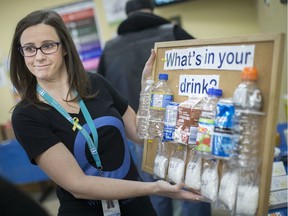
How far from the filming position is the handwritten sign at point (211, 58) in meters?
1.01

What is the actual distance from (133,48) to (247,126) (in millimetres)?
1451

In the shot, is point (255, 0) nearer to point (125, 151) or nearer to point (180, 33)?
point (180, 33)

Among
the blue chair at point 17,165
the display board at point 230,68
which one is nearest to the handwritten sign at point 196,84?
the display board at point 230,68

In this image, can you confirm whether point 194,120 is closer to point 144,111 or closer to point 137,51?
point 144,111

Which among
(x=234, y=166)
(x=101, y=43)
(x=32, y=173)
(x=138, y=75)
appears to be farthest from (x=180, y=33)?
(x=32, y=173)

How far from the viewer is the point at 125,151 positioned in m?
1.39

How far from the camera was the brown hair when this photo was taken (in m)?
1.29

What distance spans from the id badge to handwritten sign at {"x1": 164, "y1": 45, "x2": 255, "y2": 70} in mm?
629

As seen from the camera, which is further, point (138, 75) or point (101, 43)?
point (101, 43)

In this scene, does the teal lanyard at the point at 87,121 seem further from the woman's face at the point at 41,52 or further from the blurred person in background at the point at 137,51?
the blurred person in background at the point at 137,51

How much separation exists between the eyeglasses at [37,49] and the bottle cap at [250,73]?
785 mm

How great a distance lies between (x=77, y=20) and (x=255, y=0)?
2170 millimetres

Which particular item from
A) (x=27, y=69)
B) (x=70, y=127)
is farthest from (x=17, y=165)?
(x=70, y=127)

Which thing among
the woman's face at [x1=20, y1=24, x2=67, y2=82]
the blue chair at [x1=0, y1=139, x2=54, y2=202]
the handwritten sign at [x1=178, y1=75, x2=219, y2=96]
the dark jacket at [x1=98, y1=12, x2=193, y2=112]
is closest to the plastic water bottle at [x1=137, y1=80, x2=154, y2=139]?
the handwritten sign at [x1=178, y1=75, x2=219, y2=96]
